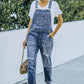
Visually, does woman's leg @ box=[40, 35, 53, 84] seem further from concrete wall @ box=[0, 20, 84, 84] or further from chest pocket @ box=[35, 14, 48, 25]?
concrete wall @ box=[0, 20, 84, 84]

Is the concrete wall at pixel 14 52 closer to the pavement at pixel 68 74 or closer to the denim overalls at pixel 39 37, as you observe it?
the pavement at pixel 68 74

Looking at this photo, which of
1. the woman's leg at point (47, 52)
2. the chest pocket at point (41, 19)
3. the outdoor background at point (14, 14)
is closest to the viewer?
the chest pocket at point (41, 19)

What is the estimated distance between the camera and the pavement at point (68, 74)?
758 cm

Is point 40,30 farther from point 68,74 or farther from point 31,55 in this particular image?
point 68,74

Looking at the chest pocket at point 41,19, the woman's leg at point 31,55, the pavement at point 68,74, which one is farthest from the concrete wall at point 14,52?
the chest pocket at point 41,19

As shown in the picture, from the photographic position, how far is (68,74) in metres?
8.36

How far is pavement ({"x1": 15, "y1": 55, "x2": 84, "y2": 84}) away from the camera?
7.58 meters

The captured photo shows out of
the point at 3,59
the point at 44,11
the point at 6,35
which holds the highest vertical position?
the point at 44,11

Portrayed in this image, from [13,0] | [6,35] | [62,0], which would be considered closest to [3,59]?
[6,35]

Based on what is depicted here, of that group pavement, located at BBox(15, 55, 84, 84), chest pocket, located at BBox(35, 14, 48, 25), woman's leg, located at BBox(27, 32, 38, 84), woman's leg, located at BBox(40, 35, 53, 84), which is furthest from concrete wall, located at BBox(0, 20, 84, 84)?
chest pocket, located at BBox(35, 14, 48, 25)

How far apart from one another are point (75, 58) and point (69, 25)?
1.20 meters

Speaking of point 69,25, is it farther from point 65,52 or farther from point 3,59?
point 3,59

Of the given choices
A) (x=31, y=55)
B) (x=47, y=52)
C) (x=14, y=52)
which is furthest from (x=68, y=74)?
(x=31, y=55)

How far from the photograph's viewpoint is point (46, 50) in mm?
6180
